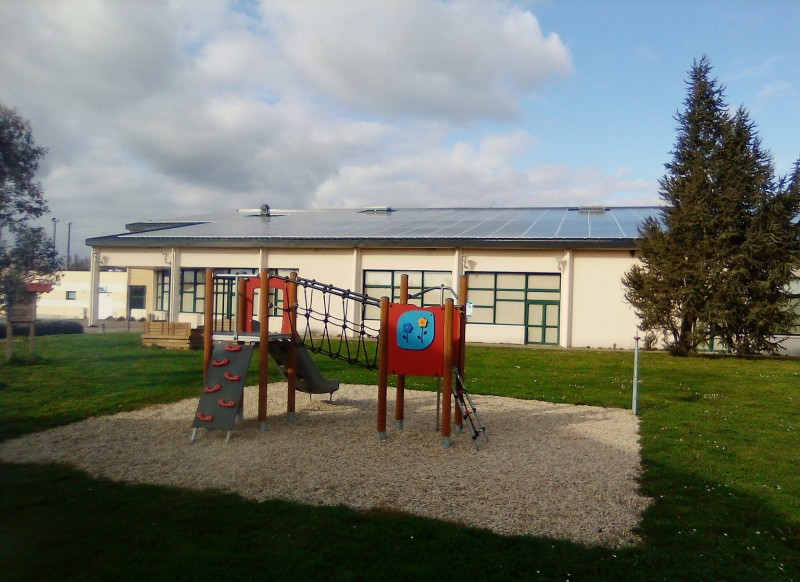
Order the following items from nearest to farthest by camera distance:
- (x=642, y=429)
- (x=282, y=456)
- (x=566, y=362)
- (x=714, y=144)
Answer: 1. (x=282, y=456)
2. (x=642, y=429)
3. (x=566, y=362)
4. (x=714, y=144)

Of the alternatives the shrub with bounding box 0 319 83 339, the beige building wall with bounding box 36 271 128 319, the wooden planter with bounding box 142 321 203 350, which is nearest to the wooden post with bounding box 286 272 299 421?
the wooden planter with bounding box 142 321 203 350

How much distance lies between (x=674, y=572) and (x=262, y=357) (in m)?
6.03

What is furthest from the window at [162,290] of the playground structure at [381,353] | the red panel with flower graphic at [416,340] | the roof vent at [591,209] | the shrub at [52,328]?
the red panel with flower graphic at [416,340]

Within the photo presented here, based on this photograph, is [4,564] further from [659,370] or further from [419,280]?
[419,280]

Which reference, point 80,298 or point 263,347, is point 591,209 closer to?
point 263,347

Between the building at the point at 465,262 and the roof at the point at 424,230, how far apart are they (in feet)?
0.16

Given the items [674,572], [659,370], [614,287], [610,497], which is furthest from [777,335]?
[674,572]

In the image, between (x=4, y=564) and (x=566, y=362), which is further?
(x=566, y=362)

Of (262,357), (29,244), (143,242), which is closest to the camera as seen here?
(262,357)

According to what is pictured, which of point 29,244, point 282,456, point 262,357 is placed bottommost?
point 282,456

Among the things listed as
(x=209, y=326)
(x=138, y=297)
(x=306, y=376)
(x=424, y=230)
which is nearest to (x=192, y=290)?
(x=424, y=230)

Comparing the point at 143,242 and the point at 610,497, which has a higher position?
the point at 143,242

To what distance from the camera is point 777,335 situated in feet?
75.8

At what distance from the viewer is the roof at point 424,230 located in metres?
25.6
